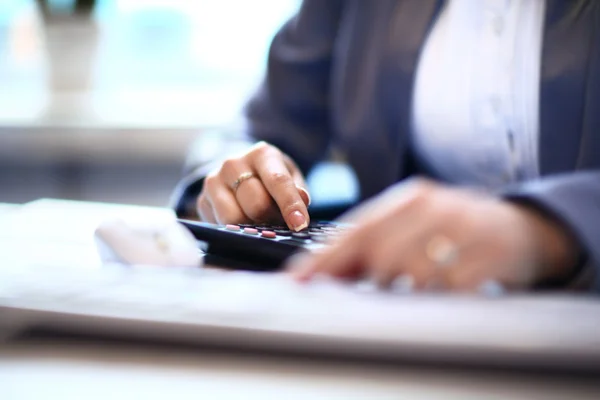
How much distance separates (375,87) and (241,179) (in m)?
0.26

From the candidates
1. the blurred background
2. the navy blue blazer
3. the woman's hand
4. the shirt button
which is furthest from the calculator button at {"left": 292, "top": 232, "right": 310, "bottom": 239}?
the blurred background

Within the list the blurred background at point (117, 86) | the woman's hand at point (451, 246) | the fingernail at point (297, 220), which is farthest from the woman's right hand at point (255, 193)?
the blurred background at point (117, 86)

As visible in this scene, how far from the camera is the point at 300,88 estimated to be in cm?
78

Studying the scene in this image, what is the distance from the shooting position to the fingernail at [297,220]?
0.40 metres

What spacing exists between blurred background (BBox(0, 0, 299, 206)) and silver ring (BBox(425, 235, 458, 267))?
40.3 inches

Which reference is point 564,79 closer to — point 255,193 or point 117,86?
point 255,193

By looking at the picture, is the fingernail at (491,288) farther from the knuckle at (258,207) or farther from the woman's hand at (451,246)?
the knuckle at (258,207)

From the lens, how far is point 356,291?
0.23 m

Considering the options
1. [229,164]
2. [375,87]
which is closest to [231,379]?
[229,164]

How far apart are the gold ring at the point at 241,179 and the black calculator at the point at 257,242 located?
107 millimetres

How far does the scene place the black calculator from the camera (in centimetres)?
33

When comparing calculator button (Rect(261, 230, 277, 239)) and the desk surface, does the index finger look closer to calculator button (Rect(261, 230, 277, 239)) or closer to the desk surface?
calculator button (Rect(261, 230, 277, 239))

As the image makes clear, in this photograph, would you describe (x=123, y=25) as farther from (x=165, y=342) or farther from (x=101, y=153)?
(x=165, y=342)

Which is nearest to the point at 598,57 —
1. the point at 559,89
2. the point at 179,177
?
the point at 559,89
